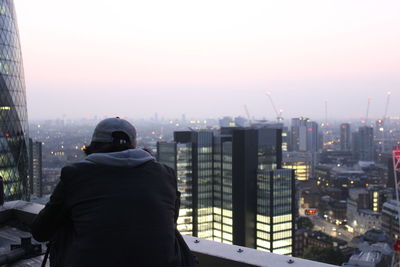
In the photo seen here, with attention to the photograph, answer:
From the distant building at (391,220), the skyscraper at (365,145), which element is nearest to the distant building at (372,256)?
the distant building at (391,220)

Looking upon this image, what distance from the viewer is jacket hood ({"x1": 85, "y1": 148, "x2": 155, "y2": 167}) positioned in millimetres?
1652

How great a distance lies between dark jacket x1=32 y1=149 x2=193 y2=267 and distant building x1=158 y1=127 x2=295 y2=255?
38.2 m

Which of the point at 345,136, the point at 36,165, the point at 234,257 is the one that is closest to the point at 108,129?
the point at 234,257

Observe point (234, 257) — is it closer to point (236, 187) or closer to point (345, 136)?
point (236, 187)

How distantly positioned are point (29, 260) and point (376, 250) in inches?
1490

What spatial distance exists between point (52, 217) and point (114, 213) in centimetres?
29

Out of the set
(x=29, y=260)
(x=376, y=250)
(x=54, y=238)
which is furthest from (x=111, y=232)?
(x=376, y=250)

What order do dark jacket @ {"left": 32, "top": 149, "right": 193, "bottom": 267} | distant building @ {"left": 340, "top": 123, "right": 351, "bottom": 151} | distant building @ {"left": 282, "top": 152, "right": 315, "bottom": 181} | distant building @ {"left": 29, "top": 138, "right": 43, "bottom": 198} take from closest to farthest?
dark jacket @ {"left": 32, "top": 149, "right": 193, "bottom": 267}
distant building @ {"left": 29, "top": 138, "right": 43, "bottom": 198}
distant building @ {"left": 282, "top": 152, "right": 315, "bottom": 181}
distant building @ {"left": 340, "top": 123, "right": 351, "bottom": 151}

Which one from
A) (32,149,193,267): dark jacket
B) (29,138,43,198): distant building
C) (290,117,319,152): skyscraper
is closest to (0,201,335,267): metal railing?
(32,149,193,267): dark jacket

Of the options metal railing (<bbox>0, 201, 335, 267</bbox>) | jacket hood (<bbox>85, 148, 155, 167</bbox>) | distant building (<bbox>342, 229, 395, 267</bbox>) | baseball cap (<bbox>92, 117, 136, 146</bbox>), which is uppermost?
baseball cap (<bbox>92, 117, 136, 146</bbox>)

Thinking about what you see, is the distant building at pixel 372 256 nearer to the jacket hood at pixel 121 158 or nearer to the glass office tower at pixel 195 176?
the glass office tower at pixel 195 176

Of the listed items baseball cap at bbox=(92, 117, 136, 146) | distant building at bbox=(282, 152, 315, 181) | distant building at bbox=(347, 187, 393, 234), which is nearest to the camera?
baseball cap at bbox=(92, 117, 136, 146)

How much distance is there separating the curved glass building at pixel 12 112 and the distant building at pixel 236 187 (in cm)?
2147

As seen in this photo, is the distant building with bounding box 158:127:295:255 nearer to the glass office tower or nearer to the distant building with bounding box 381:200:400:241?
the glass office tower
